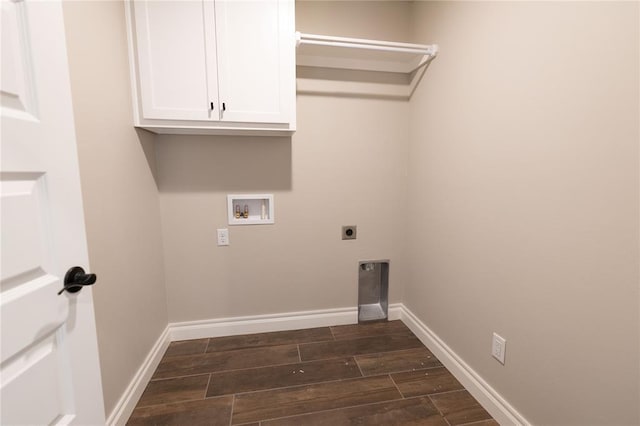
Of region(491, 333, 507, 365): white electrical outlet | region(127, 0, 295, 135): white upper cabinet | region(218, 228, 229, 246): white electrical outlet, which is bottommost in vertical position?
region(491, 333, 507, 365): white electrical outlet

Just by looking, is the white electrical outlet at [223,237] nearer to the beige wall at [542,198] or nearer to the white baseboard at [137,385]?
the white baseboard at [137,385]

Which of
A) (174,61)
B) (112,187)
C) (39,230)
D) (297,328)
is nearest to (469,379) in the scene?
(297,328)

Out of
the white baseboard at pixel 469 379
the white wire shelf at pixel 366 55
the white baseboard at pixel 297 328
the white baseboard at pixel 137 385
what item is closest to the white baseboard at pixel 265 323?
the white baseboard at pixel 297 328

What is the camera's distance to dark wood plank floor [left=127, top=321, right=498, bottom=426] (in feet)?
4.79

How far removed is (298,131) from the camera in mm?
2057

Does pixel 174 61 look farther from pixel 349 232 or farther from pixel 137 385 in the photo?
pixel 137 385

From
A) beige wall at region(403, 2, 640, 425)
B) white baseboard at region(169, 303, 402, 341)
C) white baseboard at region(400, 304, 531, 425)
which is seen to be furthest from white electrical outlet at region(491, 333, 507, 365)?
white baseboard at region(169, 303, 402, 341)

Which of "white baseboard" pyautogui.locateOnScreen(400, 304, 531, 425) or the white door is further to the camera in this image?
"white baseboard" pyautogui.locateOnScreen(400, 304, 531, 425)

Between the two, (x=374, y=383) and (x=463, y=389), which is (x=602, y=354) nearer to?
(x=463, y=389)

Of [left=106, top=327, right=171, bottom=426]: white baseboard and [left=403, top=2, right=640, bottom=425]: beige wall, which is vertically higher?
[left=403, top=2, right=640, bottom=425]: beige wall

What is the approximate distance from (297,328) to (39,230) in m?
1.82

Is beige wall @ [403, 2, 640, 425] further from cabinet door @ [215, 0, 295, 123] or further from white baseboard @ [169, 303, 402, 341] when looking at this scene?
cabinet door @ [215, 0, 295, 123]

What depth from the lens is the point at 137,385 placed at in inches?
61.1

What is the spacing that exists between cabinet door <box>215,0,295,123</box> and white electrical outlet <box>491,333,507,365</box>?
64.5 inches
